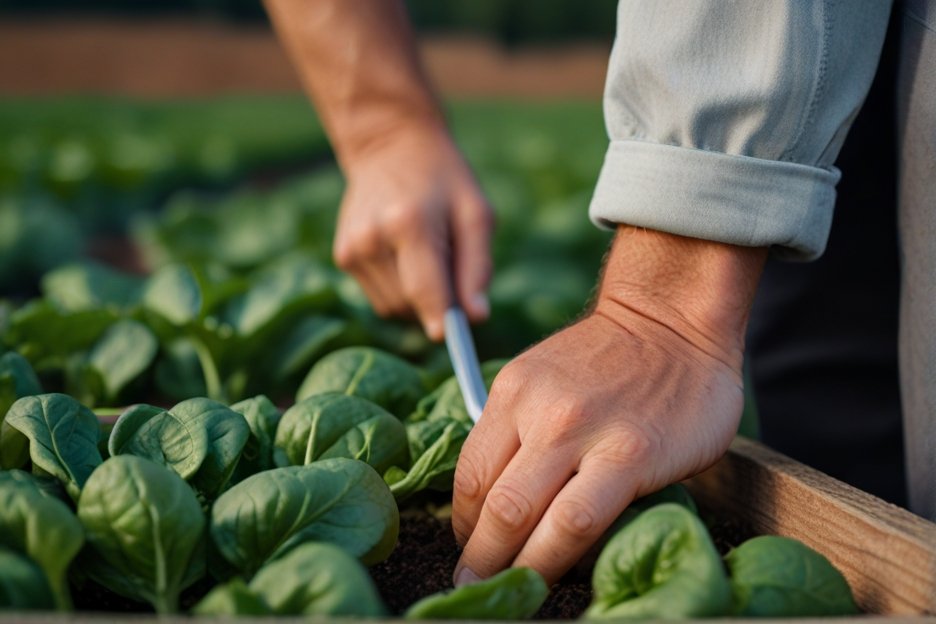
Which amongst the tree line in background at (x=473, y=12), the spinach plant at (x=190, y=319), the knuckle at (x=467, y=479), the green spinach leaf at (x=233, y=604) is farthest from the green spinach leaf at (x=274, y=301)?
the tree line in background at (x=473, y=12)

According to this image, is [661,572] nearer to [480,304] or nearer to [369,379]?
[369,379]

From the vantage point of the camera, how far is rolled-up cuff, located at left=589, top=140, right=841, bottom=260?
3.65 ft

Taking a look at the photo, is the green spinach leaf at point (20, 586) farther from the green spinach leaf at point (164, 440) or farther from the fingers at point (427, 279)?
the fingers at point (427, 279)

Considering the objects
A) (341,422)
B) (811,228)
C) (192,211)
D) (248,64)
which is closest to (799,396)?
(811,228)

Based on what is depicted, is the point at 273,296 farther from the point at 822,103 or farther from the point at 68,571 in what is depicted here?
the point at 822,103

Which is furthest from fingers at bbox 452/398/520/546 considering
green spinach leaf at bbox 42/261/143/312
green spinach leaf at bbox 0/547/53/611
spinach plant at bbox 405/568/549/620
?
green spinach leaf at bbox 42/261/143/312

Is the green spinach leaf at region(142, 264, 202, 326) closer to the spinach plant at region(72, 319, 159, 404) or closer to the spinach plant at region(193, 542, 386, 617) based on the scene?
the spinach plant at region(72, 319, 159, 404)

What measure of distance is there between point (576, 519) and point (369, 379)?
1.84 ft

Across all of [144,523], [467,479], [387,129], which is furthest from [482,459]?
[387,129]

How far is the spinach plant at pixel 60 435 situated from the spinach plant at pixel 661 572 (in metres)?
0.54

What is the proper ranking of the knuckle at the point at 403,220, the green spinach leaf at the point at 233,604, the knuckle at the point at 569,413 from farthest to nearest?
the knuckle at the point at 403,220, the knuckle at the point at 569,413, the green spinach leaf at the point at 233,604

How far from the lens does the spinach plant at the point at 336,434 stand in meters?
1.19

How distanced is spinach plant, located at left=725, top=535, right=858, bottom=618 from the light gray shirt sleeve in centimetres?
35

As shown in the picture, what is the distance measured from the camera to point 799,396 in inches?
84.7
